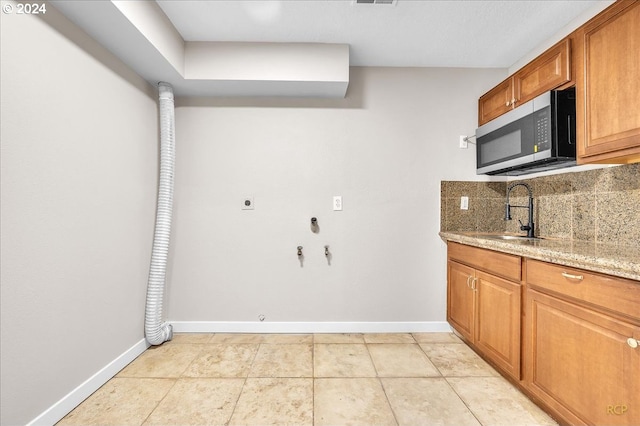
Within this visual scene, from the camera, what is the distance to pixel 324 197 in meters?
2.64

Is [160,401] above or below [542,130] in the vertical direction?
below

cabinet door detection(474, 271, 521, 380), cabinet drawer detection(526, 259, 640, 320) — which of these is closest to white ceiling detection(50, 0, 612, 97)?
cabinet drawer detection(526, 259, 640, 320)

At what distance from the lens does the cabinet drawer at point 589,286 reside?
1.11m

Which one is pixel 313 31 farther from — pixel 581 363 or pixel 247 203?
pixel 581 363

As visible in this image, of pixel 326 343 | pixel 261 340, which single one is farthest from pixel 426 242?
pixel 261 340

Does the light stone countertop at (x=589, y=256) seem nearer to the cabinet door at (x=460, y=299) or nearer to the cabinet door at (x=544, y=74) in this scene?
the cabinet door at (x=460, y=299)

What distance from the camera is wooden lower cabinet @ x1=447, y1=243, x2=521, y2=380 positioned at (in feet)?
5.72

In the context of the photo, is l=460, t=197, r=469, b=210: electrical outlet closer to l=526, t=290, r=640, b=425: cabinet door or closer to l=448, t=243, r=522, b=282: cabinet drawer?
l=448, t=243, r=522, b=282: cabinet drawer

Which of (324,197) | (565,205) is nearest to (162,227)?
(324,197)

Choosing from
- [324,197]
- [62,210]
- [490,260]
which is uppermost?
[324,197]

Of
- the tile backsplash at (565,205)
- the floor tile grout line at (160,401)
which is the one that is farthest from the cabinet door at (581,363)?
the floor tile grout line at (160,401)

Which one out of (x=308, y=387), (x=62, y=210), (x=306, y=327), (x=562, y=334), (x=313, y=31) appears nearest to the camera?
(x=562, y=334)

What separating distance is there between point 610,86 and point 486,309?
4.74 feet

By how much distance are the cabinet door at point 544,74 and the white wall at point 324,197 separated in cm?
59
